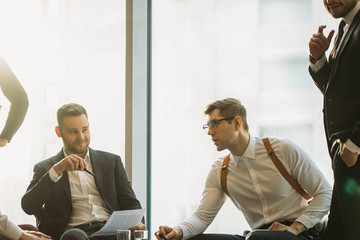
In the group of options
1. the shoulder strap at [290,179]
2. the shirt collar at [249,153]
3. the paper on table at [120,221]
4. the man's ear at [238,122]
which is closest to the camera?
the paper on table at [120,221]

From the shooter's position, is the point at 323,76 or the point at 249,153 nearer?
the point at 323,76

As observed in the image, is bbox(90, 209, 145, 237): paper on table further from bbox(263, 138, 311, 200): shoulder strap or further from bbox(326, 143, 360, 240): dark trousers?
bbox(326, 143, 360, 240): dark trousers

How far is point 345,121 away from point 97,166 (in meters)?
1.58

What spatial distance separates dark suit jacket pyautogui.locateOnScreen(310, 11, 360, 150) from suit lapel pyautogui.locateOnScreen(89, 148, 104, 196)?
4.78 ft

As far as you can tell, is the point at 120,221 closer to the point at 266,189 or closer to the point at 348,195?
the point at 266,189

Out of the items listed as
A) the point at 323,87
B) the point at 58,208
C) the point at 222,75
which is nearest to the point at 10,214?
the point at 58,208

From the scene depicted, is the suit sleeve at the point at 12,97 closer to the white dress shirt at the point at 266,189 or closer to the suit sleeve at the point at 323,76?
the white dress shirt at the point at 266,189

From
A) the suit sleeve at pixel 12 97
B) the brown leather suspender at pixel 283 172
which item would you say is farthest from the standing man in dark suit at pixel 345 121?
the suit sleeve at pixel 12 97

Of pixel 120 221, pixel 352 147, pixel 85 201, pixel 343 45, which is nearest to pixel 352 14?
pixel 343 45

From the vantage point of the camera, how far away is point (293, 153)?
253cm

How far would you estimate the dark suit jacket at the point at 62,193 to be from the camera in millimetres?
2602

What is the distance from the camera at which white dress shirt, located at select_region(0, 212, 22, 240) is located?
2123mm

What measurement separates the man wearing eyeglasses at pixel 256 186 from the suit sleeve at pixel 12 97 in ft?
3.79

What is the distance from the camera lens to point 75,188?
2801mm
